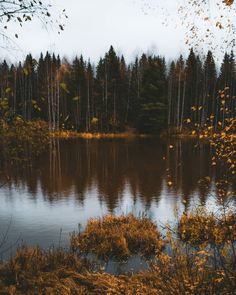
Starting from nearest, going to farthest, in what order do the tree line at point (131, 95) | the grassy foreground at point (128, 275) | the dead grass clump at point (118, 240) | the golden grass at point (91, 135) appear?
1. the grassy foreground at point (128, 275)
2. the dead grass clump at point (118, 240)
3. the golden grass at point (91, 135)
4. the tree line at point (131, 95)

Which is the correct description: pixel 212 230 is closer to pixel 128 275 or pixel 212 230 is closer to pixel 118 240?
pixel 128 275

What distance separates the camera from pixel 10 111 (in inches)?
217

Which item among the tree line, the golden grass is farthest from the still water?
the tree line

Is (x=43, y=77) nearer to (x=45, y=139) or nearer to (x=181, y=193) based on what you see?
(x=181, y=193)

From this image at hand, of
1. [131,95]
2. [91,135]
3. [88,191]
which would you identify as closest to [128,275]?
[88,191]

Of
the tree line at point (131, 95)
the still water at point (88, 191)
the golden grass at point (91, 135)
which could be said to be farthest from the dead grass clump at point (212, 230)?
the tree line at point (131, 95)

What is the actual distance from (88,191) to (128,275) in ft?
34.6

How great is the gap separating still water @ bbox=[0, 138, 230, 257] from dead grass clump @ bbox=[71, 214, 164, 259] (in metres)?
0.66

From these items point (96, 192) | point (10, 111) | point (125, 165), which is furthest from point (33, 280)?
point (125, 165)

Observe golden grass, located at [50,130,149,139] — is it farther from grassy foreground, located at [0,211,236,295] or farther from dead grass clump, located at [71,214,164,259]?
grassy foreground, located at [0,211,236,295]

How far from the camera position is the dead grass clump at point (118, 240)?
1027cm

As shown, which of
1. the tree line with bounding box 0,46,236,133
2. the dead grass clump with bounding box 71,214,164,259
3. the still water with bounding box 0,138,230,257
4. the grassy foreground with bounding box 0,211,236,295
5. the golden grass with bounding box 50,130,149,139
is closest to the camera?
the grassy foreground with bounding box 0,211,236,295

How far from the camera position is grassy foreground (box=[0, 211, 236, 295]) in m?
6.19

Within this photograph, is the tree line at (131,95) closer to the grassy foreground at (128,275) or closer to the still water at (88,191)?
the still water at (88,191)
